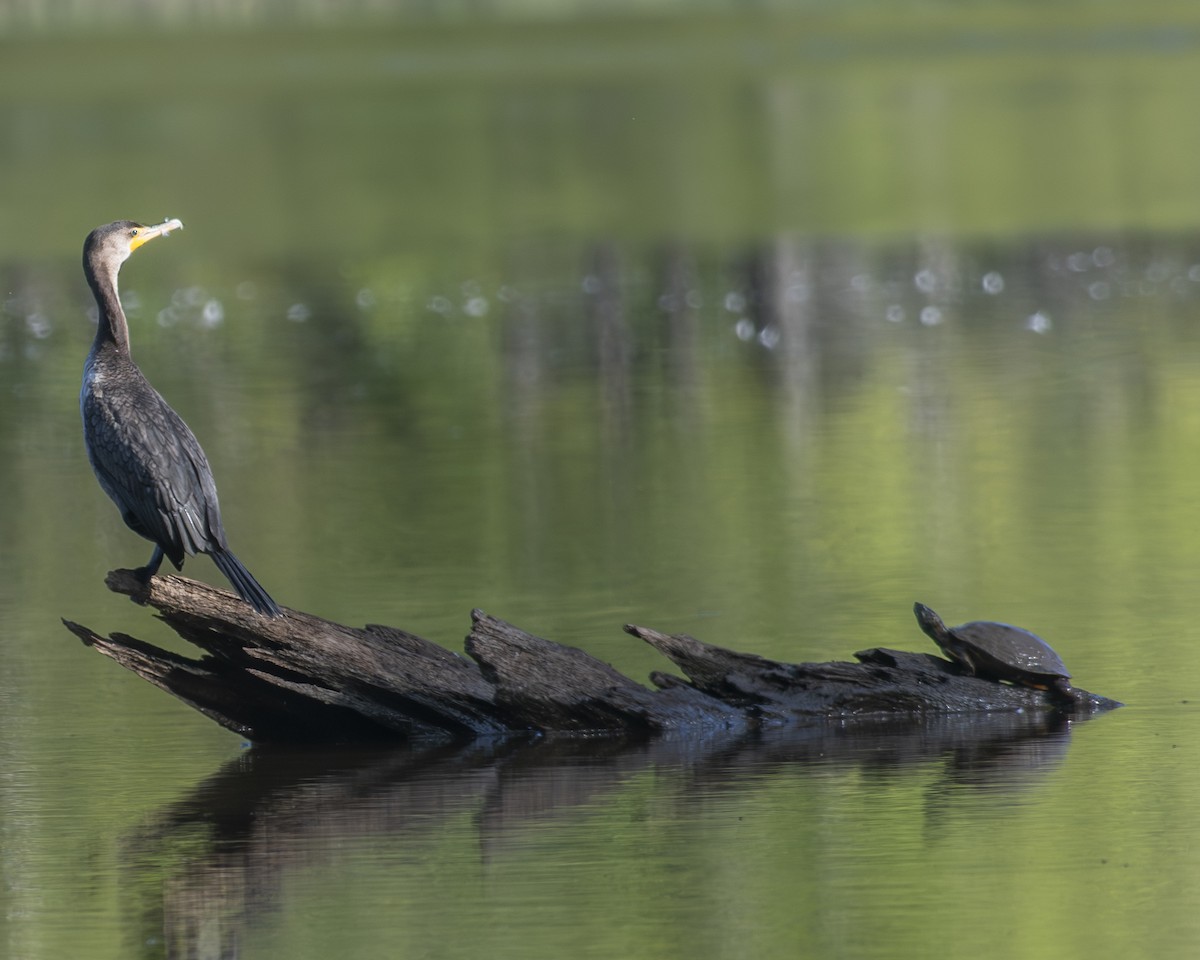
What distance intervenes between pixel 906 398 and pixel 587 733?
9.93m

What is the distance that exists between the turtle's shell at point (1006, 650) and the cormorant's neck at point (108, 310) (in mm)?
3362

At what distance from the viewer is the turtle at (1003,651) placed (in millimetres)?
9383

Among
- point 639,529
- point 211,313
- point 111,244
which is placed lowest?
point 639,529

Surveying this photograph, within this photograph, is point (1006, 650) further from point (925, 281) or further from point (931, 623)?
point (925, 281)

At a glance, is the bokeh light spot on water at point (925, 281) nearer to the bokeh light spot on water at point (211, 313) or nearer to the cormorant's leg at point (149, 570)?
the bokeh light spot on water at point (211, 313)

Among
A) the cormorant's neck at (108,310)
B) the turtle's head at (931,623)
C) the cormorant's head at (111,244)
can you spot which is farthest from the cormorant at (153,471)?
the turtle's head at (931,623)

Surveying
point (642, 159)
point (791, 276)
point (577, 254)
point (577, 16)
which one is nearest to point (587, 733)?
point (791, 276)

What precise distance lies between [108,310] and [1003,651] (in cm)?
368

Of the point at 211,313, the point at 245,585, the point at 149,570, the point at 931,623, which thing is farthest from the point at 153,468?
the point at 211,313

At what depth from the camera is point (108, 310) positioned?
31.6 feet

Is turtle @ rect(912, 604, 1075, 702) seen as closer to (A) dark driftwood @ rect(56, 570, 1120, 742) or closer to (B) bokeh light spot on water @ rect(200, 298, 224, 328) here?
(A) dark driftwood @ rect(56, 570, 1120, 742)

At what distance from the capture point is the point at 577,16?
85.8 meters

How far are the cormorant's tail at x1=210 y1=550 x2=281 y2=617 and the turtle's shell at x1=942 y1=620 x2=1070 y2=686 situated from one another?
2.57m

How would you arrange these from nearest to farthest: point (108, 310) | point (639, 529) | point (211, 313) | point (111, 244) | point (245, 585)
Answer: point (245, 585), point (108, 310), point (111, 244), point (639, 529), point (211, 313)
